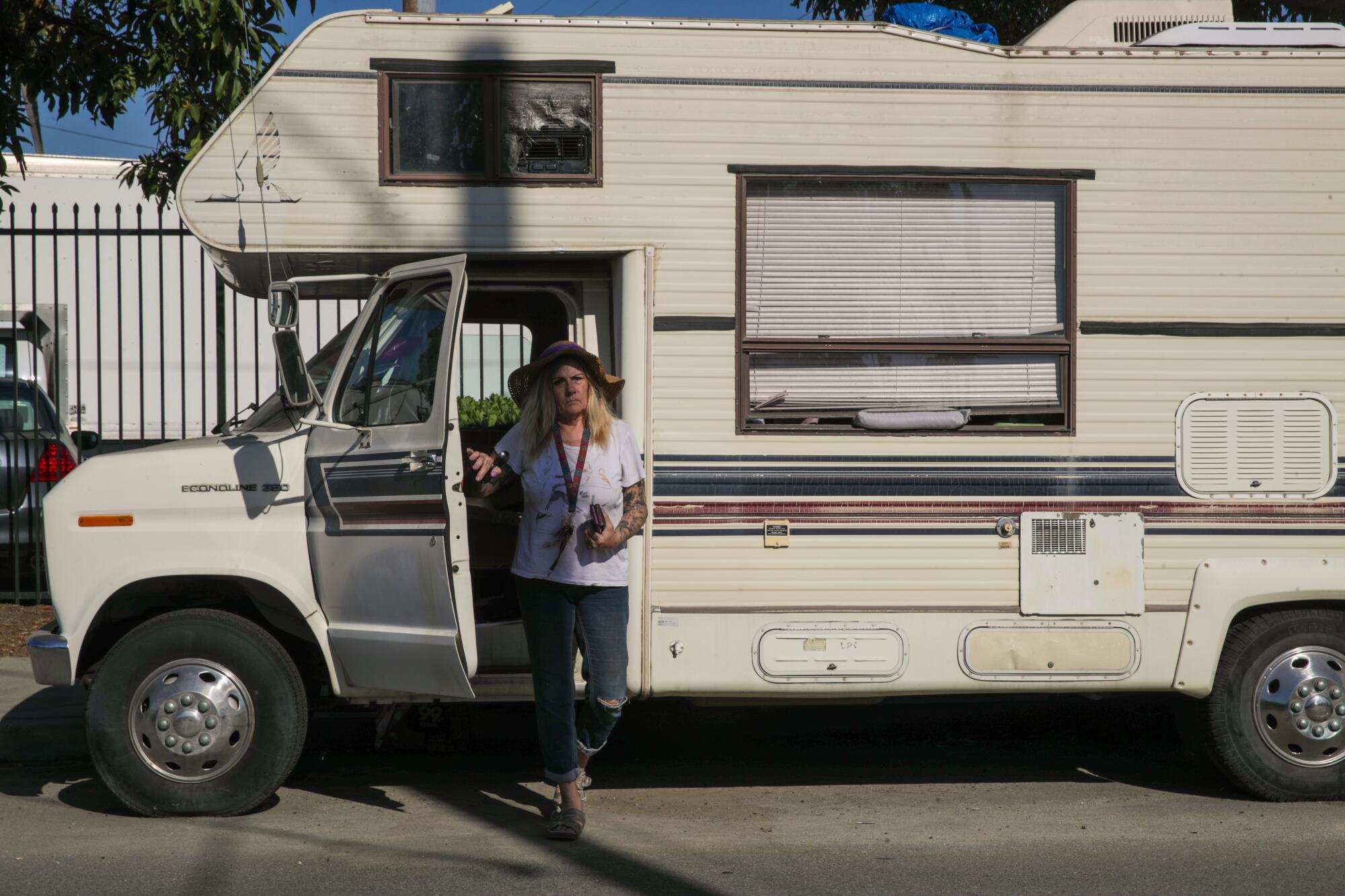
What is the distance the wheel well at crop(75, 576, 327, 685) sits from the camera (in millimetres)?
5188

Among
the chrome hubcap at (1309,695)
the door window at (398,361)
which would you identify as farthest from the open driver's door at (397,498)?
the chrome hubcap at (1309,695)

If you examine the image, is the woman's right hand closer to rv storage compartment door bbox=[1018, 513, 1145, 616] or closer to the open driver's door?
the open driver's door

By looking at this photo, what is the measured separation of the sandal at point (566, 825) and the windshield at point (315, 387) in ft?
6.29

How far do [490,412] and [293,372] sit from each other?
1936 millimetres

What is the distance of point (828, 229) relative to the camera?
5336mm

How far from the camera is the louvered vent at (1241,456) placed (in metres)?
5.38

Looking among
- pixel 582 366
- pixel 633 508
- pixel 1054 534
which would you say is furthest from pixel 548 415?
pixel 1054 534

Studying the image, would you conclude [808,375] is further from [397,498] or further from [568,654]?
[397,498]

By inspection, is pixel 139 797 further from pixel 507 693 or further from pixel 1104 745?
pixel 1104 745

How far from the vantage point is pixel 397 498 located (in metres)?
5.07

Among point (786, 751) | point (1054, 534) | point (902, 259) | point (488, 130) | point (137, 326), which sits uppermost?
point (488, 130)

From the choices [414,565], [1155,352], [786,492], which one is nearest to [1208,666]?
[1155,352]

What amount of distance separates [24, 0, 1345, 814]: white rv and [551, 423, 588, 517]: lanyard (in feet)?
1.18

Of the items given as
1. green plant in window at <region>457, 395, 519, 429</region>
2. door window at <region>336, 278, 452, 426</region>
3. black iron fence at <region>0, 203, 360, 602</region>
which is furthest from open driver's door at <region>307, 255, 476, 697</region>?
black iron fence at <region>0, 203, 360, 602</region>
